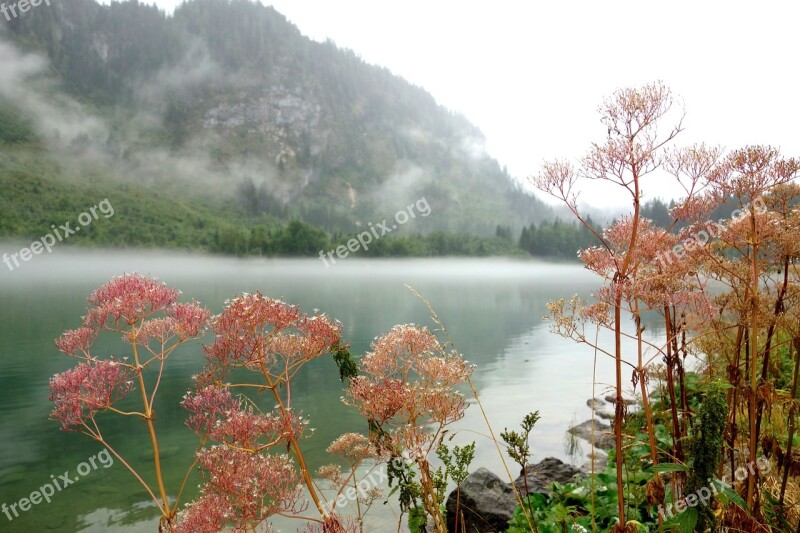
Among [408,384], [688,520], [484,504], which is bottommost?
[484,504]

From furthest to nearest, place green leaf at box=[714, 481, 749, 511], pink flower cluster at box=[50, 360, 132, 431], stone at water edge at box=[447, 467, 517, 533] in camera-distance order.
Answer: stone at water edge at box=[447, 467, 517, 533] → pink flower cluster at box=[50, 360, 132, 431] → green leaf at box=[714, 481, 749, 511]

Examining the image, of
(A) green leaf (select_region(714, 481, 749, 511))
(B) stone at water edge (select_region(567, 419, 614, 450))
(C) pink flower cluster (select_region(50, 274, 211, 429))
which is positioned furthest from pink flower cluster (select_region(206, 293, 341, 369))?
(B) stone at water edge (select_region(567, 419, 614, 450))

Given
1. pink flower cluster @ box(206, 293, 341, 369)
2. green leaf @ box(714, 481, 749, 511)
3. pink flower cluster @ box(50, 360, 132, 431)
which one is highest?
pink flower cluster @ box(206, 293, 341, 369)

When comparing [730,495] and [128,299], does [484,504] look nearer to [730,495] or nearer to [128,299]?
[730,495]

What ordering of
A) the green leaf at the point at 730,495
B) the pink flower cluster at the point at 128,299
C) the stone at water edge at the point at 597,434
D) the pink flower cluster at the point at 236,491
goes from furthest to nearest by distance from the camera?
the stone at water edge at the point at 597,434 < the pink flower cluster at the point at 128,299 < the pink flower cluster at the point at 236,491 < the green leaf at the point at 730,495

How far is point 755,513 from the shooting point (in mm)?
2951

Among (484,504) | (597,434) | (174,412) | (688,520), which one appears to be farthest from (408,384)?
(174,412)

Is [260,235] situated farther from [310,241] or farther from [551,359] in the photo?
[551,359]

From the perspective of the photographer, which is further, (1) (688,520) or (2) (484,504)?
(2) (484,504)

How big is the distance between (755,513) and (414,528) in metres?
2.31

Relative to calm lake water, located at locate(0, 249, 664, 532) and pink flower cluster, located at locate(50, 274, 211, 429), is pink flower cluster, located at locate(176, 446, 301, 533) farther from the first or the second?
calm lake water, located at locate(0, 249, 664, 532)

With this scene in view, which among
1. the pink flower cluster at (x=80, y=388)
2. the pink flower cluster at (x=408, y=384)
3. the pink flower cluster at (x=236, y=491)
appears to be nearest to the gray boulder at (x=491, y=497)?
the pink flower cluster at (x=408, y=384)

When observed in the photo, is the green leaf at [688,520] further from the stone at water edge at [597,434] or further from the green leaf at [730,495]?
the stone at water edge at [597,434]

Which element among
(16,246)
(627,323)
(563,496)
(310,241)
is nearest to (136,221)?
(16,246)
